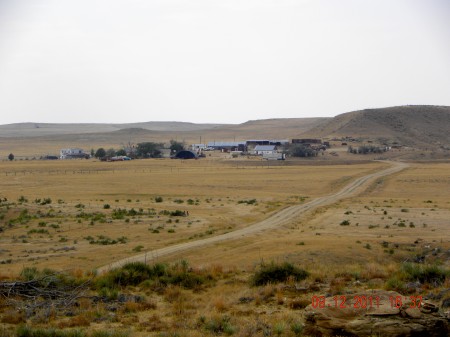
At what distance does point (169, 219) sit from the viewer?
114 feet

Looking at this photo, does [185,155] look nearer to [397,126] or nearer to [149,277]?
[397,126]

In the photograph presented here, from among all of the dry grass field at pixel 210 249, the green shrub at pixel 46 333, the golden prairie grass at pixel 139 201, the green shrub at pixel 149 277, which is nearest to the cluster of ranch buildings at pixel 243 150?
the golden prairie grass at pixel 139 201

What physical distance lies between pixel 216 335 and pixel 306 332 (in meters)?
1.83

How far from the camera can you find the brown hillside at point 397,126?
474 ft

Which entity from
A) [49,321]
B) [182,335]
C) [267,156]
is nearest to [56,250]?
[49,321]

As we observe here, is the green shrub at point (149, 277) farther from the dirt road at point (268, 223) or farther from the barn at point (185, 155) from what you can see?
the barn at point (185, 155)

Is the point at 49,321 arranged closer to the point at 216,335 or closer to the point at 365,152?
the point at 216,335

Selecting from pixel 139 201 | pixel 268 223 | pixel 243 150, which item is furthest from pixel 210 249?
pixel 243 150

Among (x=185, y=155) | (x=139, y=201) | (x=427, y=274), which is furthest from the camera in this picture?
(x=185, y=155)

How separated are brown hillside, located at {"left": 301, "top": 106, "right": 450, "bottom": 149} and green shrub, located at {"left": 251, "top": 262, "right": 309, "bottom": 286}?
407 feet

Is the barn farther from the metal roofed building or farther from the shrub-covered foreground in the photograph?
the shrub-covered foreground

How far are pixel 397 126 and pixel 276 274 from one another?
15114 centimetres

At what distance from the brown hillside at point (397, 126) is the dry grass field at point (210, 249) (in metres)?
83.7

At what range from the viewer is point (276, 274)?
16.3m
